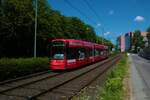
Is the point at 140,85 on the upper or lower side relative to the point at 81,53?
lower

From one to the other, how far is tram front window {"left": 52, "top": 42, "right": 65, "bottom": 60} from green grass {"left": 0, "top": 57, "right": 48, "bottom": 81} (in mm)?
1523

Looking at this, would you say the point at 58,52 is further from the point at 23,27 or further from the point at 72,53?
the point at 23,27

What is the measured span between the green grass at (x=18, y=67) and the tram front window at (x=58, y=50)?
1523 mm

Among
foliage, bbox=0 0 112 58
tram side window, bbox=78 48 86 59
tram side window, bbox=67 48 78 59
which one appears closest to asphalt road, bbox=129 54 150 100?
tram side window, bbox=67 48 78 59

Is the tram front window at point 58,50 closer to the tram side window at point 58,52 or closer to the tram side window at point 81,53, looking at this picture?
the tram side window at point 58,52

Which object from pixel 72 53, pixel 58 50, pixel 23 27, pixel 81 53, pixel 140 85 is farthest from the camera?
pixel 23 27

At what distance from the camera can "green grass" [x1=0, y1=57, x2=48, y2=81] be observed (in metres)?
23.1

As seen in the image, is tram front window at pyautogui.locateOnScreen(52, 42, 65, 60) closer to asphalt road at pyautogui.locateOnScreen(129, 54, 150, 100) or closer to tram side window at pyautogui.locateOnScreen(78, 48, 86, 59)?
tram side window at pyautogui.locateOnScreen(78, 48, 86, 59)

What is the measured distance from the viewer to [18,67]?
25.4 metres

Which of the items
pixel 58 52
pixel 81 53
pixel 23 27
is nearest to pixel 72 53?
pixel 58 52

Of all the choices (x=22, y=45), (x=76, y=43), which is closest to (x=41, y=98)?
(x=76, y=43)

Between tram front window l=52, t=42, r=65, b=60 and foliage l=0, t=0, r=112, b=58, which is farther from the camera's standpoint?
foliage l=0, t=0, r=112, b=58

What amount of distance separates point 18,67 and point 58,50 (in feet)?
20.5

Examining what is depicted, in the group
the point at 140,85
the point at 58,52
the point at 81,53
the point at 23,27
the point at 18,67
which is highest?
the point at 23,27
